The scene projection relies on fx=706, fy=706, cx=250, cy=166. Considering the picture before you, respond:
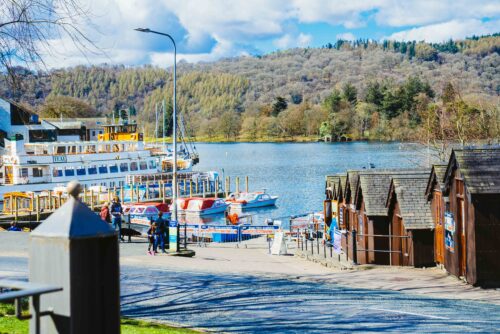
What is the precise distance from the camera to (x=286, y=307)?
1573 cm

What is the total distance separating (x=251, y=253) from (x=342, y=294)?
49.9ft

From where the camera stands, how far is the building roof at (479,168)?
21.0 meters

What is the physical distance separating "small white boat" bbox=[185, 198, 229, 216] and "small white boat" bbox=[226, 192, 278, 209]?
3.71 m

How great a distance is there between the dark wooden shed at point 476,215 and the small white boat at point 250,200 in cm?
5290

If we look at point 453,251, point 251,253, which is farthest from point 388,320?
point 251,253

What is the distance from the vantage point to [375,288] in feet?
66.4

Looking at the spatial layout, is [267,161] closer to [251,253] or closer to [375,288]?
[251,253]

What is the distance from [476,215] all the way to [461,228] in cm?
139

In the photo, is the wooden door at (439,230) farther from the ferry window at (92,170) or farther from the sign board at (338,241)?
the ferry window at (92,170)

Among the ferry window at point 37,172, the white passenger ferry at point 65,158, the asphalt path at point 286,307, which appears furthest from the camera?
the ferry window at point 37,172

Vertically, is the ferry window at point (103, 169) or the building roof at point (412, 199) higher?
the ferry window at point (103, 169)

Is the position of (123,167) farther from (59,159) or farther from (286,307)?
(286,307)

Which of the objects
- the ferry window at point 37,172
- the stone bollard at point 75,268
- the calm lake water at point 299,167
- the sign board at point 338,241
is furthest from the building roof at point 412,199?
the ferry window at point 37,172

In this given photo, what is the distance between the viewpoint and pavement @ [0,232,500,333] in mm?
14086
